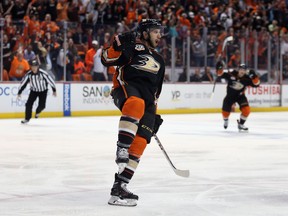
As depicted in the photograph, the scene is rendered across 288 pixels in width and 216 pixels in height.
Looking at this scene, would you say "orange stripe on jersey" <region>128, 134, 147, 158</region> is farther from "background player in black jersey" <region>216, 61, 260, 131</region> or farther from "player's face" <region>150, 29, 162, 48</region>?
"background player in black jersey" <region>216, 61, 260, 131</region>

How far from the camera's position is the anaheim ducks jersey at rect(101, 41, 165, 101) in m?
6.11

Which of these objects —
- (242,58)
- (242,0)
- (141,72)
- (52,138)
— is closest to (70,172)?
(141,72)

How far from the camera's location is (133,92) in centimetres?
609

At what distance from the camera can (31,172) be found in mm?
8125

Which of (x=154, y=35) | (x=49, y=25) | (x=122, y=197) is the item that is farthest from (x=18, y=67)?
(x=122, y=197)

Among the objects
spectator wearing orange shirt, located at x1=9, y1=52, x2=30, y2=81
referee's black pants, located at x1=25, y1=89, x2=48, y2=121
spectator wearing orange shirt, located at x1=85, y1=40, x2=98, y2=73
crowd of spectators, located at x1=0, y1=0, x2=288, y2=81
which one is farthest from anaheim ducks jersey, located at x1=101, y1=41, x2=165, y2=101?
spectator wearing orange shirt, located at x1=85, y1=40, x2=98, y2=73

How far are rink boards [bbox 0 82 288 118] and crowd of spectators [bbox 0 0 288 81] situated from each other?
38 centimetres

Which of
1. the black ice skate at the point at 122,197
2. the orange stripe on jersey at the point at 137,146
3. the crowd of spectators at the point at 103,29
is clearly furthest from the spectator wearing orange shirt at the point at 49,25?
the black ice skate at the point at 122,197

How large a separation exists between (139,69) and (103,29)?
1352 centimetres

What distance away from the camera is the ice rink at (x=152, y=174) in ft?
19.0

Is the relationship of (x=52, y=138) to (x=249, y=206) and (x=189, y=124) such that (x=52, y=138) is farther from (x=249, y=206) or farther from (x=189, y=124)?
(x=249, y=206)

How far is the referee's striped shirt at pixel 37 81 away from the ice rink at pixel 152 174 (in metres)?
2.73

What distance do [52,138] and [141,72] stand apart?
285 inches

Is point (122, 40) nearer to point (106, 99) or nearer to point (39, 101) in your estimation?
point (39, 101)
